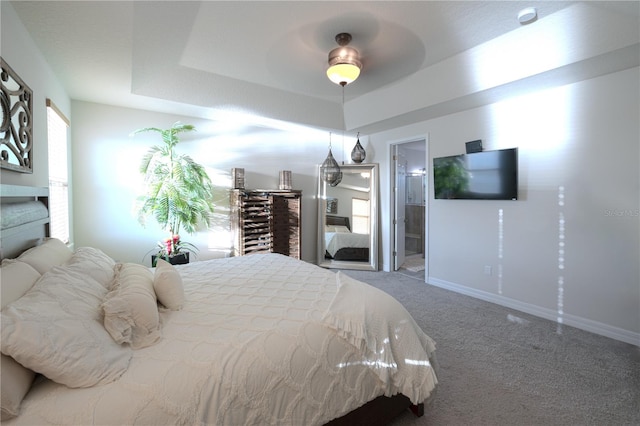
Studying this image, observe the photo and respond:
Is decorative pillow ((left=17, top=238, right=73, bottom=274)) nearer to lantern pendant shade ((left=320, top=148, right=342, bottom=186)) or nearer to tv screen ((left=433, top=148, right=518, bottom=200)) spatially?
lantern pendant shade ((left=320, top=148, right=342, bottom=186))

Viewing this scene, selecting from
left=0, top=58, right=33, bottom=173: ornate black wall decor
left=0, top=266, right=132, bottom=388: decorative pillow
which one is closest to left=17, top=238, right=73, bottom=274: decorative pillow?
left=0, top=266, right=132, bottom=388: decorative pillow

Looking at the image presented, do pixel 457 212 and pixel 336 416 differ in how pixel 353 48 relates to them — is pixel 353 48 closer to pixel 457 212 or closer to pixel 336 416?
pixel 457 212

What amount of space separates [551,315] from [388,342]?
2.57 meters

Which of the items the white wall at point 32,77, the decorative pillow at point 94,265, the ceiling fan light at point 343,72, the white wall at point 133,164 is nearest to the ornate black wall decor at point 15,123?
the white wall at point 32,77

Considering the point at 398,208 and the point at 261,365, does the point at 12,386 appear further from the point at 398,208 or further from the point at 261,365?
the point at 398,208

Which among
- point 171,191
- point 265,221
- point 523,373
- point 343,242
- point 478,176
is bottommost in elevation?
point 523,373

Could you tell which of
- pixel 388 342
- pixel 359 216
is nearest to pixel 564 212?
pixel 388 342

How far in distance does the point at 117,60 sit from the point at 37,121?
83cm

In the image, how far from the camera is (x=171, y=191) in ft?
11.4

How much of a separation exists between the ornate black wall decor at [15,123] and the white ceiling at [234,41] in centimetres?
52

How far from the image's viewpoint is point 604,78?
2.64 m

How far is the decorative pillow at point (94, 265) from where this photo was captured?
63.1 inches

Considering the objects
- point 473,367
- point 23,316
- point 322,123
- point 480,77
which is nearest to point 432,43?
point 480,77

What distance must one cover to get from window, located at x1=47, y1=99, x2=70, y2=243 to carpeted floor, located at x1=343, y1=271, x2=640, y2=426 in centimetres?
348
